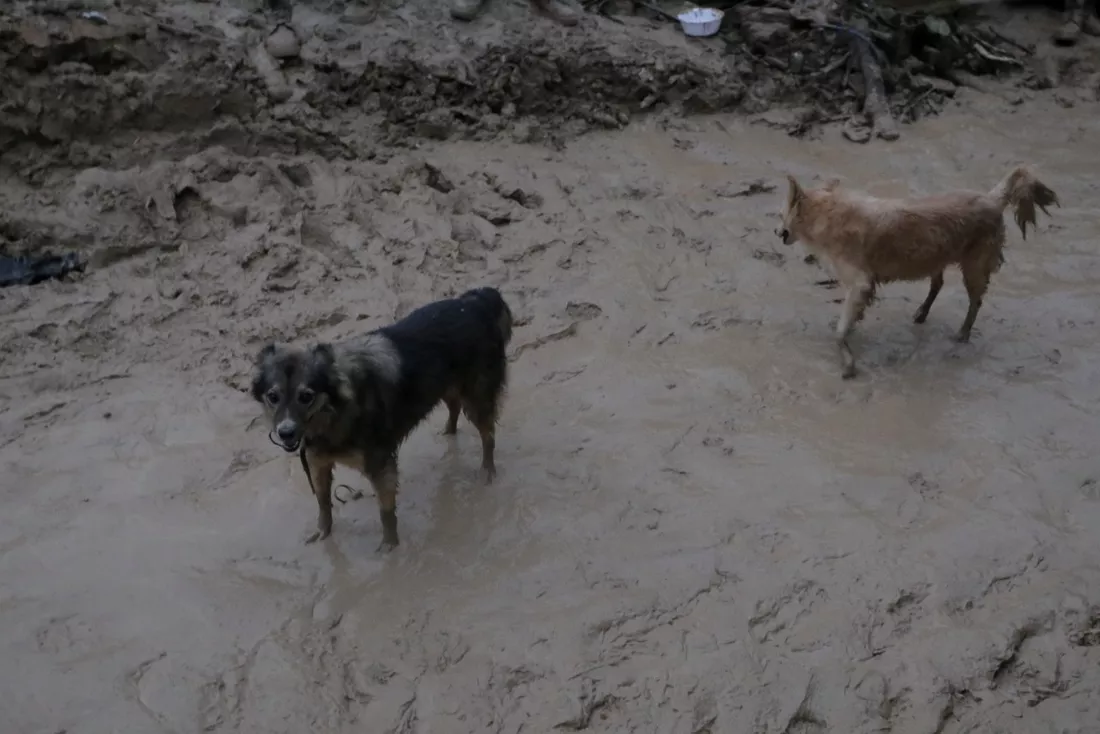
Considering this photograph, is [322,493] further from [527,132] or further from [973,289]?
→ [527,132]

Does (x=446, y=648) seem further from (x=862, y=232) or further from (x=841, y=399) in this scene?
(x=862, y=232)

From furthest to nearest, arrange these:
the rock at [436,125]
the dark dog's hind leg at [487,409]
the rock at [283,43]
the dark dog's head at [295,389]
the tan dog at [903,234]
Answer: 1. the rock at [436,125]
2. the rock at [283,43]
3. the tan dog at [903,234]
4. the dark dog's hind leg at [487,409]
5. the dark dog's head at [295,389]

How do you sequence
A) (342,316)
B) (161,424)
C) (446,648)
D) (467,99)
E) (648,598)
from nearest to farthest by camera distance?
(446,648) < (648,598) < (161,424) < (342,316) < (467,99)

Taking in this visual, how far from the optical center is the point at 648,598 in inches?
185

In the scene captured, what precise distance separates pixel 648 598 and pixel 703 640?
371mm

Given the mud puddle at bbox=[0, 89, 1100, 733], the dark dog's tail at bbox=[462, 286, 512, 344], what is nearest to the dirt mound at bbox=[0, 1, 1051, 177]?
the mud puddle at bbox=[0, 89, 1100, 733]

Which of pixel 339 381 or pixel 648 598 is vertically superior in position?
pixel 339 381

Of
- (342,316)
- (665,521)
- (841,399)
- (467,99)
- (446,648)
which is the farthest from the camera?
(467,99)

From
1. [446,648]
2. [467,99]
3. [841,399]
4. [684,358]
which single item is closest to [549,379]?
[684,358]

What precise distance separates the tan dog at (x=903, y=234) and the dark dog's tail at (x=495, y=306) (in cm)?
250

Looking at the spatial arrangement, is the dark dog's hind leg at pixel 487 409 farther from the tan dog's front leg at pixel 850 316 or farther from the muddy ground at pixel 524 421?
the tan dog's front leg at pixel 850 316

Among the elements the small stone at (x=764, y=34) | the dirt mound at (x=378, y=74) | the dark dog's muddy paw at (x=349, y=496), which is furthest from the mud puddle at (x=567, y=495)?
the small stone at (x=764, y=34)

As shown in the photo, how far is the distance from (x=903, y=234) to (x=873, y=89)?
15.8 ft

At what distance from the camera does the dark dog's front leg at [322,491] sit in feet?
15.7
